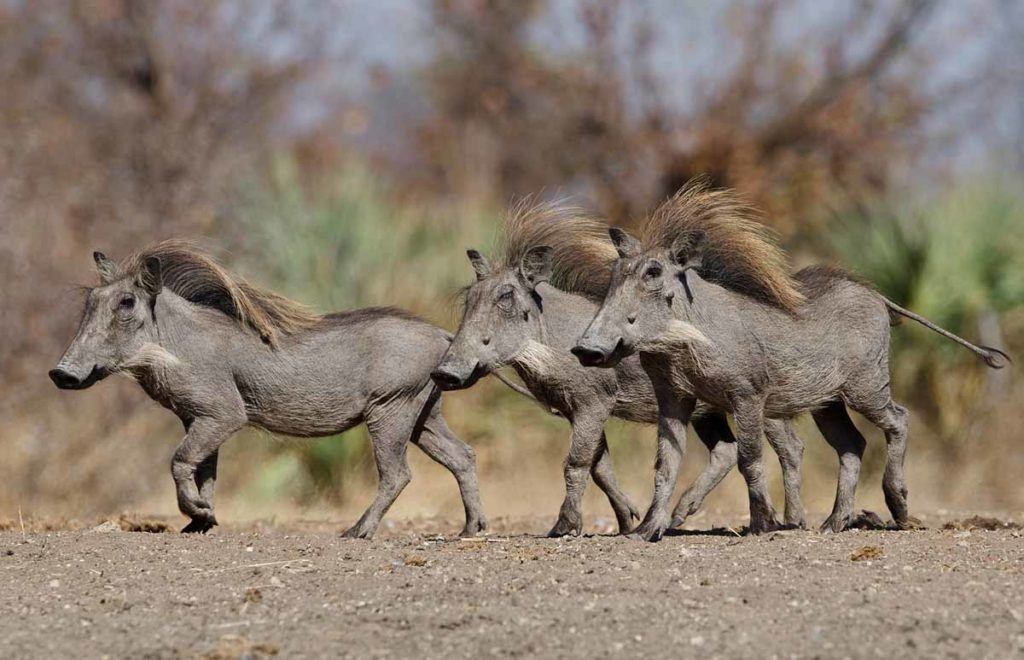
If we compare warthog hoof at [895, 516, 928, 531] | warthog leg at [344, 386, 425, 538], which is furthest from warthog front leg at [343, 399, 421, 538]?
warthog hoof at [895, 516, 928, 531]

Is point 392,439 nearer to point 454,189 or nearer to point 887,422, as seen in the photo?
point 887,422

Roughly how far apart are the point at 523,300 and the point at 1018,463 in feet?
17.5

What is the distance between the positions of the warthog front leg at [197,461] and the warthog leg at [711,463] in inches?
94.0

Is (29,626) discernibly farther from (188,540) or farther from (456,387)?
(456,387)

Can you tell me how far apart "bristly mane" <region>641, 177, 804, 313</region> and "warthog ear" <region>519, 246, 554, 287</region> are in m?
0.53

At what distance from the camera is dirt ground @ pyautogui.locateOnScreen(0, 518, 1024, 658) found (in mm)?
4949

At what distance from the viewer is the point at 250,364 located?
835cm

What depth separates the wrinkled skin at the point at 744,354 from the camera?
7.42 meters

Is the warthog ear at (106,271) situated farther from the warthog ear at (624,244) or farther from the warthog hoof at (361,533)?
the warthog ear at (624,244)

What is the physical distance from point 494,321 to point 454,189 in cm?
1463

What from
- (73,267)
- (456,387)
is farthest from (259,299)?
(73,267)

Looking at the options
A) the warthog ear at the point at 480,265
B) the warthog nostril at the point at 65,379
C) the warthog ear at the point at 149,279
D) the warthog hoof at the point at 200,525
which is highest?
the warthog ear at the point at 480,265

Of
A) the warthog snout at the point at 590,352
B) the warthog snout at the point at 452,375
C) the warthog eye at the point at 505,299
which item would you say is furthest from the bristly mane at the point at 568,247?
the warthog snout at the point at 590,352

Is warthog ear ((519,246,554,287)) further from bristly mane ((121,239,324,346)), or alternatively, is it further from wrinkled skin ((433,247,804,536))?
bristly mane ((121,239,324,346))
